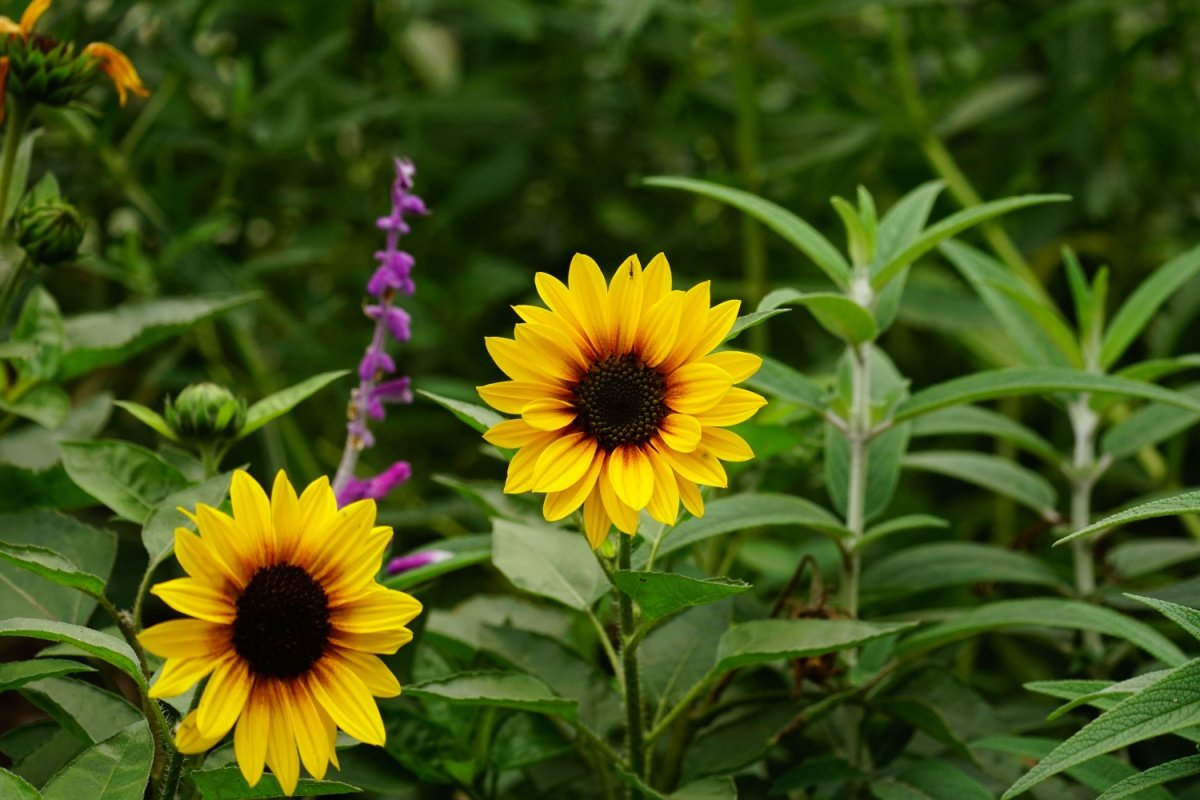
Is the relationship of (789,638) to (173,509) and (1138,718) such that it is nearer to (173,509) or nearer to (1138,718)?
(1138,718)

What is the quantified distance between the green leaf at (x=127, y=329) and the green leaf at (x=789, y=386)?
0.85ft

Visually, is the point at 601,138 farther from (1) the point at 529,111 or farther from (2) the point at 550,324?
(2) the point at 550,324

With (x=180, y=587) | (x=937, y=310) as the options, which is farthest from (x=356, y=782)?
(x=937, y=310)

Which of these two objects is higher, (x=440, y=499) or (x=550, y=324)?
(x=440, y=499)

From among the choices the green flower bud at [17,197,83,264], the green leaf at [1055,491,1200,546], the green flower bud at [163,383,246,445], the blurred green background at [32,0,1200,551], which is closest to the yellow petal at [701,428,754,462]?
the green leaf at [1055,491,1200,546]

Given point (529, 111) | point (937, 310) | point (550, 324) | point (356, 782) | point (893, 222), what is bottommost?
point (356, 782)

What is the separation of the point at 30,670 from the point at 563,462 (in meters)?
0.22

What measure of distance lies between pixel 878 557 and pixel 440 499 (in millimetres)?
417

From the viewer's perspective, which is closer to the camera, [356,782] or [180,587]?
[180,587]

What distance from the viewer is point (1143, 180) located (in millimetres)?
1187

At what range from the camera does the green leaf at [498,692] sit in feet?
1.64

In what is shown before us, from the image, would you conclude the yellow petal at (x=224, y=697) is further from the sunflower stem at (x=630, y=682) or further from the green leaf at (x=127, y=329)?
the green leaf at (x=127, y=329)

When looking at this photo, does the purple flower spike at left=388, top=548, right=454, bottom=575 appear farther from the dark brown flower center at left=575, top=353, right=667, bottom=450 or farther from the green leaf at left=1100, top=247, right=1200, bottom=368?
the green leaf at left=1100, top=247, right=1200, bottom=368

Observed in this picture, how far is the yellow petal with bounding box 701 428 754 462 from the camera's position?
461 mm
